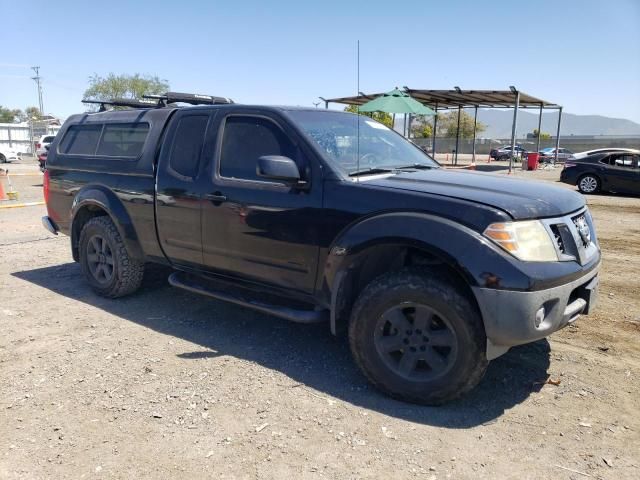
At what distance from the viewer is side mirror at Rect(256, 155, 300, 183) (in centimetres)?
352

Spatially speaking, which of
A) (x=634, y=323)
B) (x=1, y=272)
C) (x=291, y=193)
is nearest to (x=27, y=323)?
(x=1, y=272)

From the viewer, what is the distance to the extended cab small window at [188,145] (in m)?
4.39

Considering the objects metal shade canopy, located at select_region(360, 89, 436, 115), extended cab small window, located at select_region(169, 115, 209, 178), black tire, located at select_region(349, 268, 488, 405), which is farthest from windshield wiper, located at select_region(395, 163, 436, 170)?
metal shade canopy, located at select_region(360, 89, 436, 115)

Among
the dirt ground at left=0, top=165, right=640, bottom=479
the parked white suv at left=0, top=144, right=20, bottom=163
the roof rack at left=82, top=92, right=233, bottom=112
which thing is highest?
the roof rack at left=82, top=92, right=233, bottom=112

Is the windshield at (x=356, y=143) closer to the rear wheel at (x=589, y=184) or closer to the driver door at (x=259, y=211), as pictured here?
the driver door at (x=259, y=211)

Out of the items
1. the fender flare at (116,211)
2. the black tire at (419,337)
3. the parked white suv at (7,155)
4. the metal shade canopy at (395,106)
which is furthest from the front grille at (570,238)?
the parked white suv at (7,155)

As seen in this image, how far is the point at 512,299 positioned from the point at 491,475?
927 millimetres

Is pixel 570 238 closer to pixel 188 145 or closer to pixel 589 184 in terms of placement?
pixel 188 145

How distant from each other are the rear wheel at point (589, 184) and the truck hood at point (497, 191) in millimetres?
13526

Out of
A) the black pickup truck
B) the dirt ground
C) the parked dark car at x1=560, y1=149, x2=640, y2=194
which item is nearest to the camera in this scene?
the dirt ground

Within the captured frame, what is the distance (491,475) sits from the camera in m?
2.63

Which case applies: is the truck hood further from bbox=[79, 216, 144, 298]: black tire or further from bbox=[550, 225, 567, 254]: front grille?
bbox=[79, 216, 144, 298]: black tire

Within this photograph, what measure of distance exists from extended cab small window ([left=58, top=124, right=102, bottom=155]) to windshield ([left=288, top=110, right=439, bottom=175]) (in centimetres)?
257

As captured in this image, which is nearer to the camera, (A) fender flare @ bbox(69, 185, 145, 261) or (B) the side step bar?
(B) the side step bar
